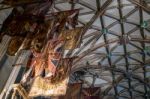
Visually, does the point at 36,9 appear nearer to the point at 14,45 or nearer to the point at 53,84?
the point at 14,45

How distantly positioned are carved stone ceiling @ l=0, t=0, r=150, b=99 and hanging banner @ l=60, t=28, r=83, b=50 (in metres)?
4.11

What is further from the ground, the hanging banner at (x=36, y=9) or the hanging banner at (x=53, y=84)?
the hanging banner at (x=36, y=9)

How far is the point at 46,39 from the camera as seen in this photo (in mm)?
16812

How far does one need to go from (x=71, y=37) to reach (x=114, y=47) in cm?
971

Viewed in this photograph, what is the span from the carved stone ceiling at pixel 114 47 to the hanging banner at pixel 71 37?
4111 millimetres

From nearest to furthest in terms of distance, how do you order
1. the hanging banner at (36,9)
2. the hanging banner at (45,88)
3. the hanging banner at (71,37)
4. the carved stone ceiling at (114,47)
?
the hanging banner at (36,9), the hanging banner at (45,88), the hanging banner at (71,37), the carved stone ceiling at (114,47)

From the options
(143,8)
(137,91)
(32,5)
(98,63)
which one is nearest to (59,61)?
(32,5)

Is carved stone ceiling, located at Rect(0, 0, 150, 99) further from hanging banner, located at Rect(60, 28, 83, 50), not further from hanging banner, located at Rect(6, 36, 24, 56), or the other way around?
hanging banner, located at Rect(60, 28, 83, 50)

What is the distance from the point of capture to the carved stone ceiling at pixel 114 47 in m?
24.5

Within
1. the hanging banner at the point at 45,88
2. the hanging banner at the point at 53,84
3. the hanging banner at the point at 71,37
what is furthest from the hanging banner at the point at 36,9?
the hanging banner at the point at 45,88

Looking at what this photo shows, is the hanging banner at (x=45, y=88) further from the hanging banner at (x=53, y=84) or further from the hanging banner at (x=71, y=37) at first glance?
the hanging banner at (x=71, y=37)

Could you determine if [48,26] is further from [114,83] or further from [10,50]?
[114,83]

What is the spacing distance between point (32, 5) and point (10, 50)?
2.72 m

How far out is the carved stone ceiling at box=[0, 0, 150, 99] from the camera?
24453 millimetres
